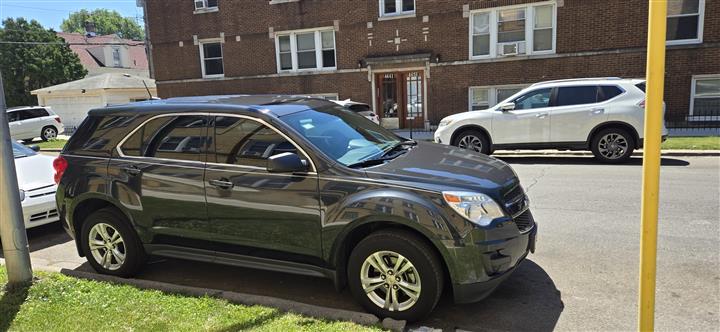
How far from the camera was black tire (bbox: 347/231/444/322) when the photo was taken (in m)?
3.61

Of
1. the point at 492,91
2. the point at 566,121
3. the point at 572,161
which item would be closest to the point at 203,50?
the point at 492,91

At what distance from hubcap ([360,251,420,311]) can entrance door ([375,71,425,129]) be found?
16.0 meters

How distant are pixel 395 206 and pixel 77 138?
11.6 feet

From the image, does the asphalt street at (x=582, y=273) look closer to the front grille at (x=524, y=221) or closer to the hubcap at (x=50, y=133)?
the front grille at (x=524, y=221)

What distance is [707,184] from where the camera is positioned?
7.89 meters

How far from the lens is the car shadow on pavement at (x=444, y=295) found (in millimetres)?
3799

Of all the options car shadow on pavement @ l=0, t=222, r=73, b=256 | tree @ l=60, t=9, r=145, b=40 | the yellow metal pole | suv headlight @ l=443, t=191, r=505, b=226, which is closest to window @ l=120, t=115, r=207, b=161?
suv headlight @ l=443, t=191, r=505, b=226

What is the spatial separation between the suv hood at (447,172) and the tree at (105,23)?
8327 centimetres

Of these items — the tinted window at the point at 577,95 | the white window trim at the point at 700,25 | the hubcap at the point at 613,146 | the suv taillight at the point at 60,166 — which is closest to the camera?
the suv taillight at the point at 60,166

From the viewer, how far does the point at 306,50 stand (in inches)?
834

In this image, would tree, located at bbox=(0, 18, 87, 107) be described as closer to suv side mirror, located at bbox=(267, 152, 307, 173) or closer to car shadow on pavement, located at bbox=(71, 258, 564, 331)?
car shadow on pavement, located at bbox=(71, 258, 564, 331)

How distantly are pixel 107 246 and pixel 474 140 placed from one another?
8563 mm

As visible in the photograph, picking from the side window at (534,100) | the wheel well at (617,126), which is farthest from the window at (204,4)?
the wheel well at (617,126)

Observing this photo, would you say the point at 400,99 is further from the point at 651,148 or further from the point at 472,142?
the point at 651,148
